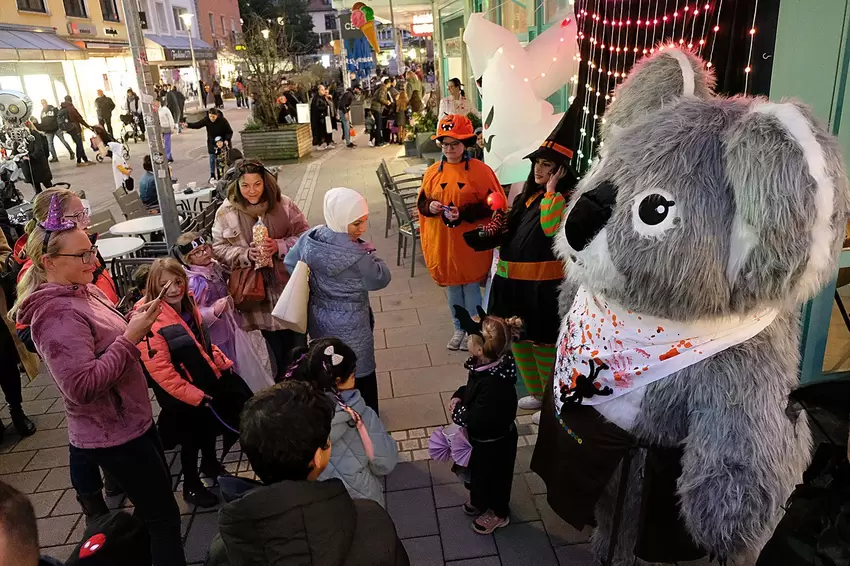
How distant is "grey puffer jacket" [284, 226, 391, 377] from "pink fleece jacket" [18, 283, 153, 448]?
113cm

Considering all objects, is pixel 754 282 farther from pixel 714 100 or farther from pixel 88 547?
pixel 88 547

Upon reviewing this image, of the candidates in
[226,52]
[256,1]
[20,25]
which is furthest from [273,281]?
[256,1]

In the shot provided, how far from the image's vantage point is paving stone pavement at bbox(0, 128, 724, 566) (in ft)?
9.93

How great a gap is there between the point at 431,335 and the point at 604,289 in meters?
3.42

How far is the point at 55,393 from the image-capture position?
4.83 meters

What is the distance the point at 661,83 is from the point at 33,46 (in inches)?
882

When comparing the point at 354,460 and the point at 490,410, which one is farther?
the point at 490,410

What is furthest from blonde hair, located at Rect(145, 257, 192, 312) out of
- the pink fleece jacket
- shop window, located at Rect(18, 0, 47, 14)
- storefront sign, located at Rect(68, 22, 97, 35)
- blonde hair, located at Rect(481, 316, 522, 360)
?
storefront sign, located at Rect(68, 22, 97, 35)

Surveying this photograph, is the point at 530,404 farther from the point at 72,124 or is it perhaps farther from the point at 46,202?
the point at 72,124

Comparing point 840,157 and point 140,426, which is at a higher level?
point 840,157

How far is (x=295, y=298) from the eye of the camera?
345cm

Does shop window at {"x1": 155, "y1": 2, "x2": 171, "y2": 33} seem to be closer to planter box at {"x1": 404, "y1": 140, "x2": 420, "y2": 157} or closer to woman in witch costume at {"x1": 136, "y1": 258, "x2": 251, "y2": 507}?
planter box at {"x1": 404, "y1": 140, "x2": 420, "y2": 157}

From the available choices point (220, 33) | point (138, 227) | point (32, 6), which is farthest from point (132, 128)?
point (220, 33)

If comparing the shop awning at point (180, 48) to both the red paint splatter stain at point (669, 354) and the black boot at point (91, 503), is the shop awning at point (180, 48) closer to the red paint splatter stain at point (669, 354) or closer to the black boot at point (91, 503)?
the black boot at point (91, 503)
